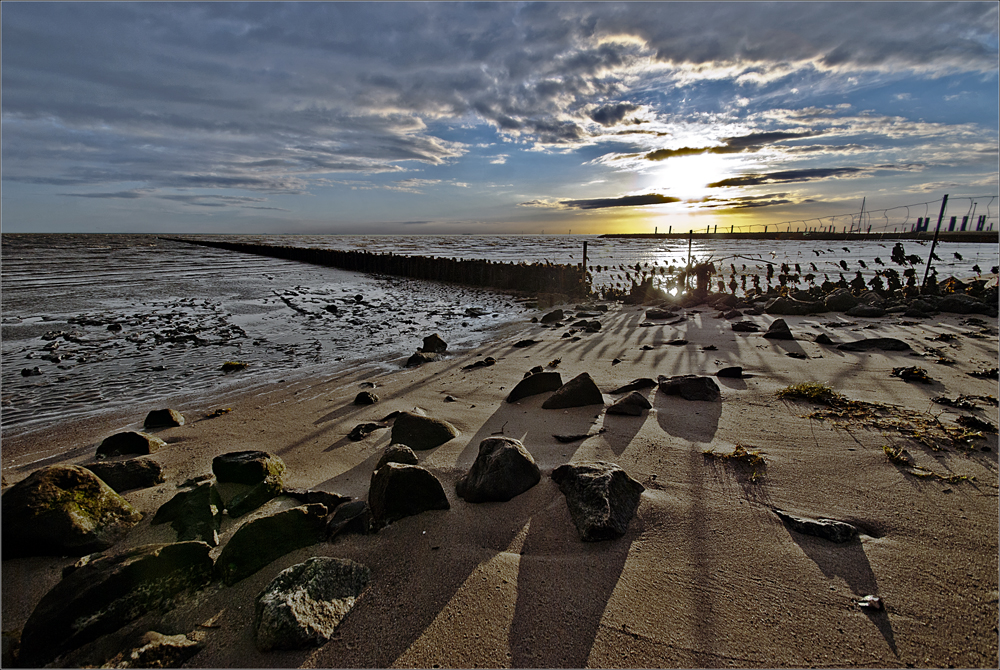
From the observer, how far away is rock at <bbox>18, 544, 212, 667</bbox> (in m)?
2.12

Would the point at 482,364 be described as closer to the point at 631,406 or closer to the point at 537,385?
the point at 537,385

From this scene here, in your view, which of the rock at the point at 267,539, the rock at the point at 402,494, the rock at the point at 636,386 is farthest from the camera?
the rock at the point at 636,386

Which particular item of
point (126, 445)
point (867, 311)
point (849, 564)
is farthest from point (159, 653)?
point (867, 311)

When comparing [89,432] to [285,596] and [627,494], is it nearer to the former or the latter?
[285,596]

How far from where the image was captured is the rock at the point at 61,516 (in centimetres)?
271

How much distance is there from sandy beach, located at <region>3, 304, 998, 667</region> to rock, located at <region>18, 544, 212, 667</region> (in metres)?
0.08

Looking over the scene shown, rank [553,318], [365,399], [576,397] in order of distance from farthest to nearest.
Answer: [553,318] → [365,399] → [576,397]

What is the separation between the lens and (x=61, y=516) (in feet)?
9.16

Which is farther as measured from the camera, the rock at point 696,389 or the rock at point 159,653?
the rock at point 696,389

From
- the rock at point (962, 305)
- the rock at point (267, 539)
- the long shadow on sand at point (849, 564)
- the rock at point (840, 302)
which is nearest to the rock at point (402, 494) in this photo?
the rock at point (267, 539)

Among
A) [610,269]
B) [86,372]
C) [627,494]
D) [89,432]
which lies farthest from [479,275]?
[627,494]

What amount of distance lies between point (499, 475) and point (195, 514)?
7.22 ft

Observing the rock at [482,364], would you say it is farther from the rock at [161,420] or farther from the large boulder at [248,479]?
the rock at [161,420]

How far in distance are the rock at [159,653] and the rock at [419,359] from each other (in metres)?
5.82
